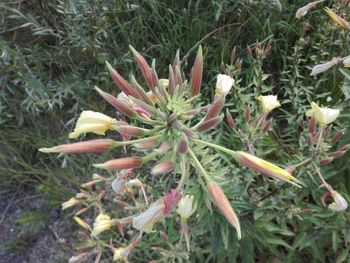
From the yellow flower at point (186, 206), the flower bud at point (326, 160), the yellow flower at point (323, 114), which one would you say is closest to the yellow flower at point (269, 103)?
the yellow flower at point (323, 114)

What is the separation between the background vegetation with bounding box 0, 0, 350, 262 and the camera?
204 centimetres

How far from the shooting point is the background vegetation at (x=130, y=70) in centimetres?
204

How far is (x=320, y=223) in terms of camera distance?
1.79 m

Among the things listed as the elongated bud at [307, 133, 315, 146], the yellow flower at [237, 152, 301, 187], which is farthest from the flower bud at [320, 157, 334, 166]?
the yellow flower at [237, 152, 301, 187]

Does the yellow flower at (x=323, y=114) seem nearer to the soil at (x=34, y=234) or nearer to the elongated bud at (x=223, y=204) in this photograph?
the elongated bud at (x=223, y=204)

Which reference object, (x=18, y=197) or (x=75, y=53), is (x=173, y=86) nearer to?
(x=75, y=53)

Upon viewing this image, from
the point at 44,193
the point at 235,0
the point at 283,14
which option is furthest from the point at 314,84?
the point at 44,193

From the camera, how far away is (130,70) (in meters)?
2.51

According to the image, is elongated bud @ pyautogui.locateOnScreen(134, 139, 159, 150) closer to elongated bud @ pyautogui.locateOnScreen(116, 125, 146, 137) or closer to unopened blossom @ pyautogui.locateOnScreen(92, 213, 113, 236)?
Answer: elongated bud @ pyautogui.locateOnScreen(116, 125, 146, 137)

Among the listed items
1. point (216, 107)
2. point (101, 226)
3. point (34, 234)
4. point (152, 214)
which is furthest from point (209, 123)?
point (34, 234)

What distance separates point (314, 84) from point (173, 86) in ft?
3.97

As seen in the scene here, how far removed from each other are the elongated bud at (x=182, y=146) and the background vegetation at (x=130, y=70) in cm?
77

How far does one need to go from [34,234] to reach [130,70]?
1.09 metres

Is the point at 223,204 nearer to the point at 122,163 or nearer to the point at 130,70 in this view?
the point at 122,163
